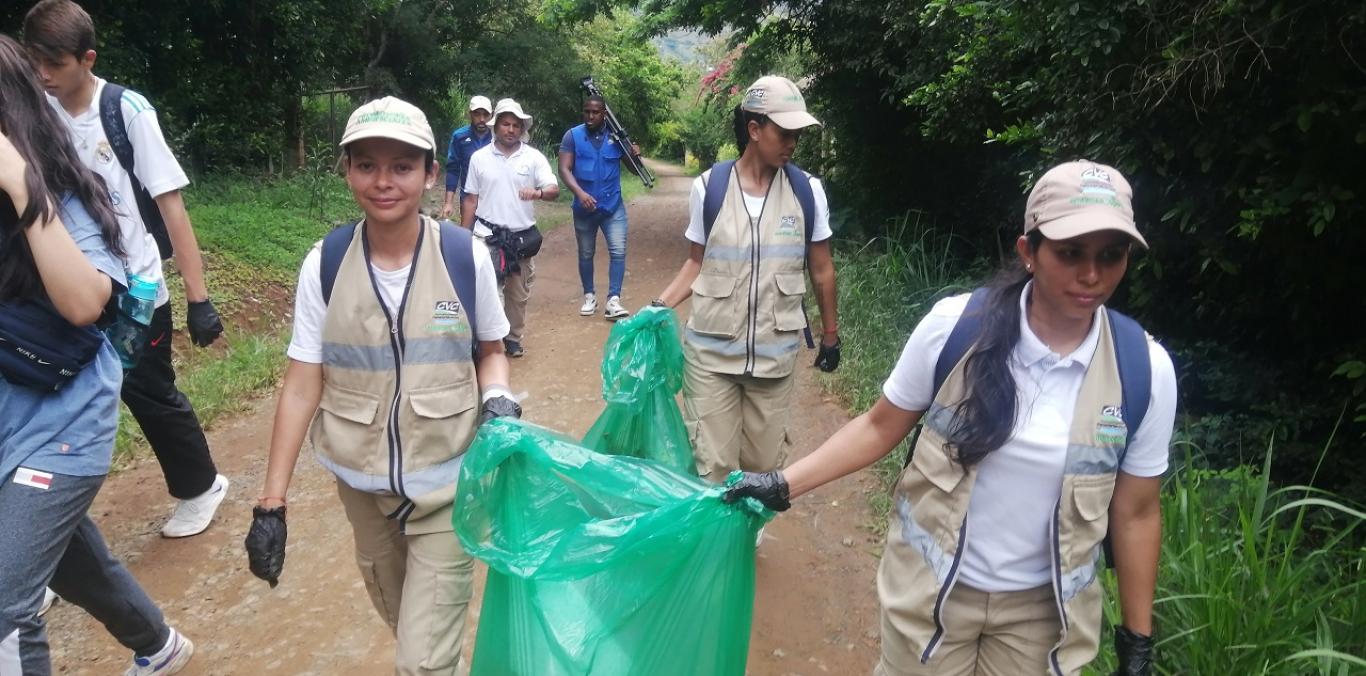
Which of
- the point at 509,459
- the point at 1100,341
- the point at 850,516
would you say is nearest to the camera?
the point at 1100,341

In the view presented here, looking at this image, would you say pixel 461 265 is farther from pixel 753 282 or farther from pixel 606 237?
pixel 606 237

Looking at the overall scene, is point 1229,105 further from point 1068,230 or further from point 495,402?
point 495,402

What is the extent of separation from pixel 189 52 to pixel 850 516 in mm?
8752

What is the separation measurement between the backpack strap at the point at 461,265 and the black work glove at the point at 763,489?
76 cm

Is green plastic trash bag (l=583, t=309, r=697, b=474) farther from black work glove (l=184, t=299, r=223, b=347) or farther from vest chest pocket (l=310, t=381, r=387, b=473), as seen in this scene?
black work glove (l=184, t=299, r=223, b=347)

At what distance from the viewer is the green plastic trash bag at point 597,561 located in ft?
6.57

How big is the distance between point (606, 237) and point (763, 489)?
5.68m

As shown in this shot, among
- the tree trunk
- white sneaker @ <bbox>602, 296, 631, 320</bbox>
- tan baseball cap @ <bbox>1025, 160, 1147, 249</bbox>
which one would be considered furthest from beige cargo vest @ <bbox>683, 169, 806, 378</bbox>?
the tree trunk

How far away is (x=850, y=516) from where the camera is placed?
4.36 m

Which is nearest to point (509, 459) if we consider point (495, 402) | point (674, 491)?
point (495, 402)

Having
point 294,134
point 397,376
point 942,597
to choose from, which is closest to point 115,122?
point 397,376

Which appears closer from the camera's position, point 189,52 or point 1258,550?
A: point 1258,550

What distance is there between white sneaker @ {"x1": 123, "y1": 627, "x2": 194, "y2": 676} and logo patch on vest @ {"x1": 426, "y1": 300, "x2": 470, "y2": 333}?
1.52 metres

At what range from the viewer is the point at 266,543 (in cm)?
210
